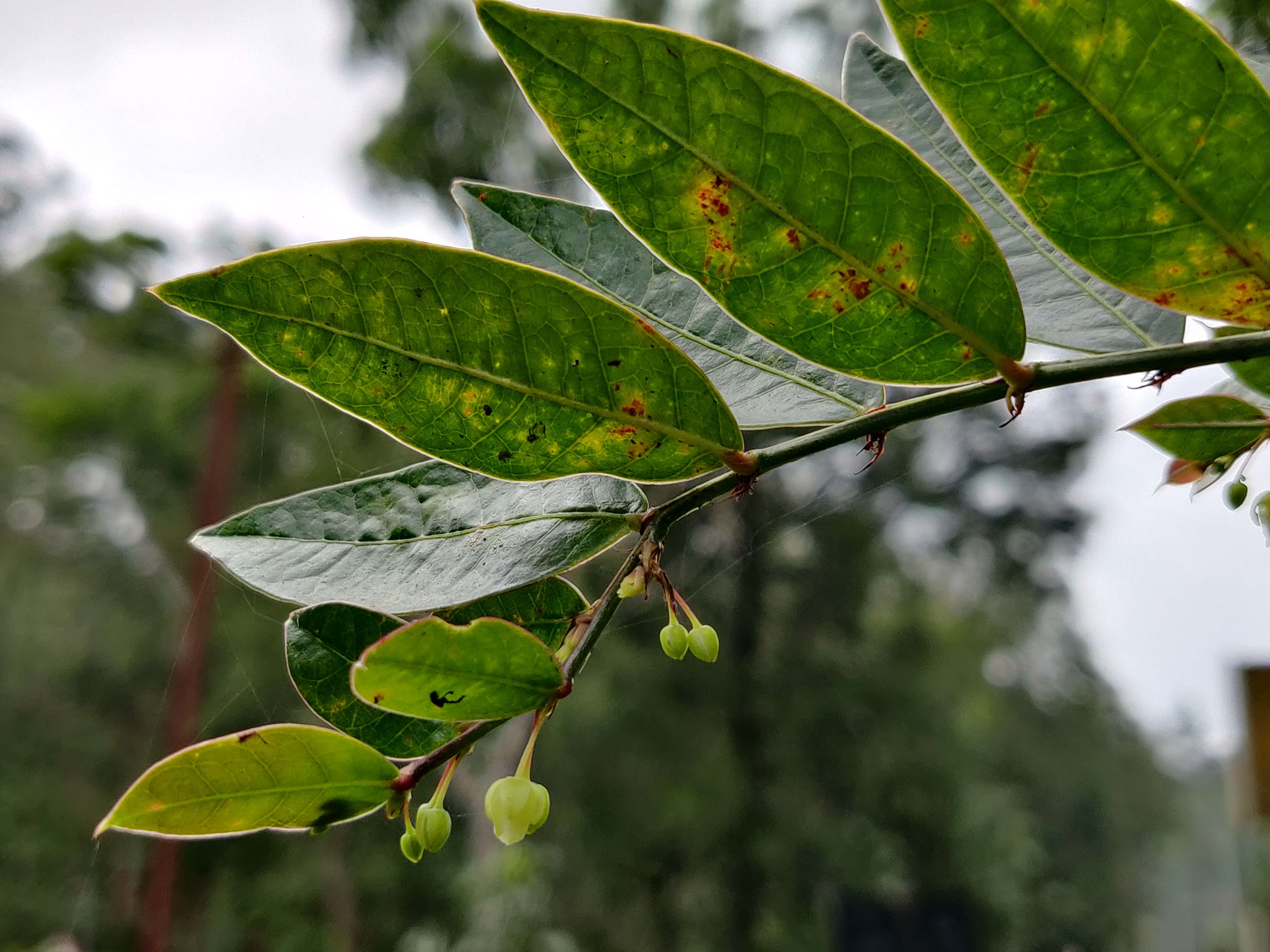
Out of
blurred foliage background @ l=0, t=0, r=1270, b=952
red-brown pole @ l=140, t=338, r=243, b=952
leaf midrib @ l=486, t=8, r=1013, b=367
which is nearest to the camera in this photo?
leaf midrib @ l=486, t=8, r=1013, b=367

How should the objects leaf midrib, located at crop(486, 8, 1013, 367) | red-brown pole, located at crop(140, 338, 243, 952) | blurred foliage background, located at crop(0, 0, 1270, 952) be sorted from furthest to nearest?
blurred foliage background, located at crop(0, 0, 1270, 952), red-brown pole, located at crop(140, 338, 243, 952), leaf midrib, located at crop(486, 8, 1013, 367)

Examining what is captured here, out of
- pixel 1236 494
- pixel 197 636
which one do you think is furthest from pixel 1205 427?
pixel 197 636

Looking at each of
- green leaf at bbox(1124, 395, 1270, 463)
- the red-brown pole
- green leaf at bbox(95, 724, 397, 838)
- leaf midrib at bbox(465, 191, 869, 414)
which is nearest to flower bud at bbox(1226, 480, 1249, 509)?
green leaf at bbox(1124, 395, 1270, 463)

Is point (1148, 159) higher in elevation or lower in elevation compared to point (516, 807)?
higher

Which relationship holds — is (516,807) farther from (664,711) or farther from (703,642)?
(664,711)

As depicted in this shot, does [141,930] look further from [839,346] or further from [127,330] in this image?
[839,346]

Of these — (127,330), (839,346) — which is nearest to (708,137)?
(839,346)

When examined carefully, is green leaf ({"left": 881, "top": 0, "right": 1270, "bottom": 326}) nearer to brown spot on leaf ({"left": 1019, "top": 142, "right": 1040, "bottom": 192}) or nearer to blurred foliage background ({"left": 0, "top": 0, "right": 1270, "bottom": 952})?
brown spot on leaf ({"left": 1019, "top": 142, "right": 1040, "bottom": 192})
